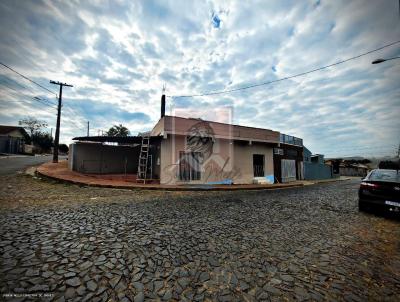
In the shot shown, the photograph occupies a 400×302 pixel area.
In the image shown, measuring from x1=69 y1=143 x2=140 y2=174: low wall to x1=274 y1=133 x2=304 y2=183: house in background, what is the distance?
13046mm

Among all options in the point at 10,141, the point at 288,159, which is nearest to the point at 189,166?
the point at 288,159

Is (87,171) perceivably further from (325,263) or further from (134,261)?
(325,263)

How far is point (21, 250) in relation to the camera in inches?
105

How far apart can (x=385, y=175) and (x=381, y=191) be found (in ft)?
2.80

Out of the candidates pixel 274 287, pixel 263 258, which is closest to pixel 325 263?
pixel 263 258

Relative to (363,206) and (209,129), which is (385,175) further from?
(209,129)

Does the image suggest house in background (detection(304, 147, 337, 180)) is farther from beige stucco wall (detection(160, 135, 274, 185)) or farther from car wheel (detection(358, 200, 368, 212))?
car wheel (detection(358, 200, 368, 212))

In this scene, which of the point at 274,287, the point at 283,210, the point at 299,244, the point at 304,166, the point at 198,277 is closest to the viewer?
the point at 274,287

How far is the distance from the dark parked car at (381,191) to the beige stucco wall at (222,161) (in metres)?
7.77

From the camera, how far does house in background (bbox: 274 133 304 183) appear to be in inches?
667

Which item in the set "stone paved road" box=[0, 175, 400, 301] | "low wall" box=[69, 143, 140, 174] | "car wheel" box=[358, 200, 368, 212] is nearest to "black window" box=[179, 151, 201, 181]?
"low wall" box=[69, 143, 140, 174]

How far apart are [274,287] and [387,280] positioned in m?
1.63

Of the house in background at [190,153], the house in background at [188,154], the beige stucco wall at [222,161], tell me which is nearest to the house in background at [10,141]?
the house in background at [188,154]

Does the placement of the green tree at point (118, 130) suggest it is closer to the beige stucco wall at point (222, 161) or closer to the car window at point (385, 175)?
the beige stucco wall at point (222, 161)
